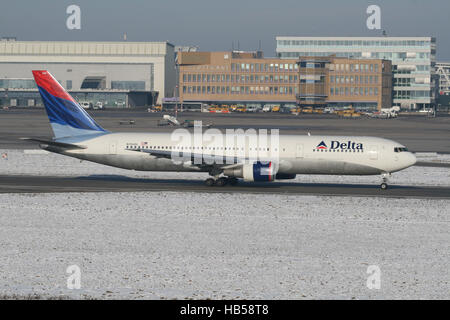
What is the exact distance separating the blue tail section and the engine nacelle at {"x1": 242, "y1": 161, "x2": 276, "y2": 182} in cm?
1380

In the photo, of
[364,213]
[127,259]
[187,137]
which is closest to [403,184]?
[364,213]

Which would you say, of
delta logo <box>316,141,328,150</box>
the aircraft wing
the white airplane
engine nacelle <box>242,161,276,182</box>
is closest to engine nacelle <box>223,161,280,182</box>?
engine nacelle <box>242,161,276,182</box>

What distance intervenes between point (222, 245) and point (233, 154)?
1884cm

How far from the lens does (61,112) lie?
4900 centimetres

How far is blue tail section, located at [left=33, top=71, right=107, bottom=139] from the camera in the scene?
160 feet

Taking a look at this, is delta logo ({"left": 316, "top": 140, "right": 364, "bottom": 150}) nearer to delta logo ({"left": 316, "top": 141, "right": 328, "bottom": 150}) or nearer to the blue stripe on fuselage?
delta logo ({"left": 316, "top": 141, "right": 328, "bottom": 150})

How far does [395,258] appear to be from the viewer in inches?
Result: 1057

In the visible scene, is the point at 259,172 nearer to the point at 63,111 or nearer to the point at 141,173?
the point at 141,173

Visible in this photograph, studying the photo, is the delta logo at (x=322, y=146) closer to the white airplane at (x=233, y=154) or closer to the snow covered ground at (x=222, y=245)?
the white airplane at (x=233, y=154)

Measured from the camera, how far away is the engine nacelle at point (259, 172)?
44062 millimetres

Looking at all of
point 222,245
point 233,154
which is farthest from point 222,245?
point 233,154

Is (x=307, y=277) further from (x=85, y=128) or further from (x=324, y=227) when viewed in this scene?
(x=85, y=128)

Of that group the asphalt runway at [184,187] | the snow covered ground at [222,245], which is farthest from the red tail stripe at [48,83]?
the snow covered ground at [222,245]
